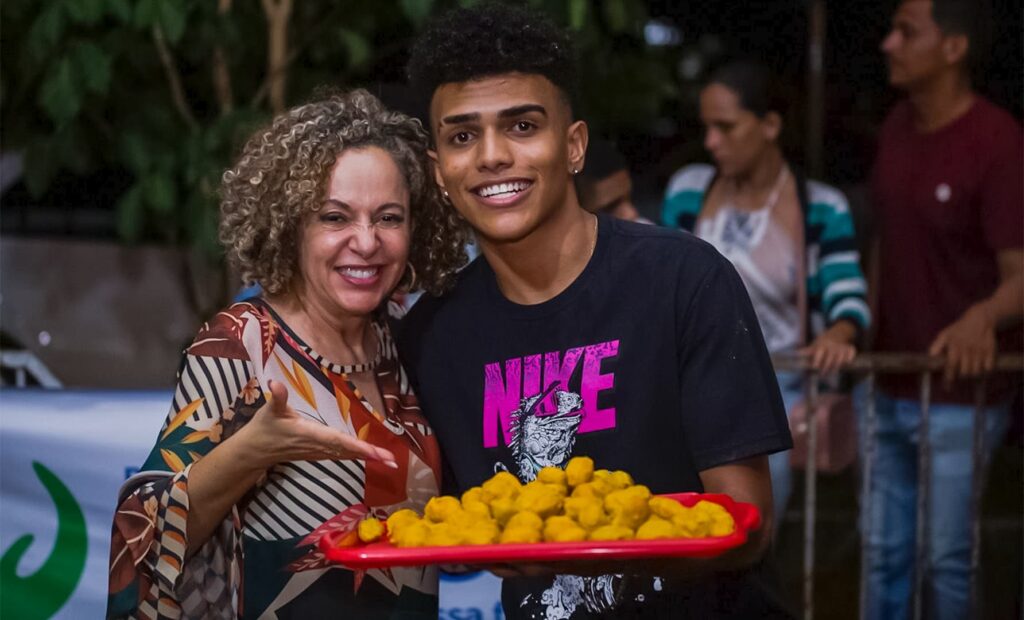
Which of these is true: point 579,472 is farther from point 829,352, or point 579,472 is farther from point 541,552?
point 829,352

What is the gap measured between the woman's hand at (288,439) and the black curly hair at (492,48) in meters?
0.74

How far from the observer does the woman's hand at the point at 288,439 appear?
2.32m

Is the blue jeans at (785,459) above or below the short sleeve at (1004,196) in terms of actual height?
below

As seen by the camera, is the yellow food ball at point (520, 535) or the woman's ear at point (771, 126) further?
the woman's ear at point (771, 126)

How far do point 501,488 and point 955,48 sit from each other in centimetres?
329

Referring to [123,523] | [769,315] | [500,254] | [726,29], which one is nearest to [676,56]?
[726,29]

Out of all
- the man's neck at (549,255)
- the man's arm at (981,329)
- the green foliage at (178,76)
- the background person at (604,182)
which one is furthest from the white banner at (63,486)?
the man's arm at (981,329)

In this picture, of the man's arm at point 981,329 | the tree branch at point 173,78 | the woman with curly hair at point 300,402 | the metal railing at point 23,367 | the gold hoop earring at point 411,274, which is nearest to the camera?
the woman with curly hair at point 300,402

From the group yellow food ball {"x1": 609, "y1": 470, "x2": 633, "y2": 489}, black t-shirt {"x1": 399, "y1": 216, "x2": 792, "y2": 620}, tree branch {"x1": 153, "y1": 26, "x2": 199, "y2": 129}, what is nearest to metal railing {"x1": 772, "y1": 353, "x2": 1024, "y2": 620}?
black t-shirt {"x1": 399, "y1": 216, "x2": 792, "y2": 620}

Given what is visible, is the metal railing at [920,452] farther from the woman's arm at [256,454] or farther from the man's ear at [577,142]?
the woman's arm at [256,454]

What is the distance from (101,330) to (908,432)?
3566 millimetres

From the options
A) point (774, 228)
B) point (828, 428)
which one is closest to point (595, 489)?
point (828, 428)

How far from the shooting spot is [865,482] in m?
4.68

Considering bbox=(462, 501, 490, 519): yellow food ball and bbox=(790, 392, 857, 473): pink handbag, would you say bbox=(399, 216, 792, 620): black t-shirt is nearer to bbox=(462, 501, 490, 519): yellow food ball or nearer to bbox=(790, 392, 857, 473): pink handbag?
bbox=(462, 501, 490, 519): yellow food ball
